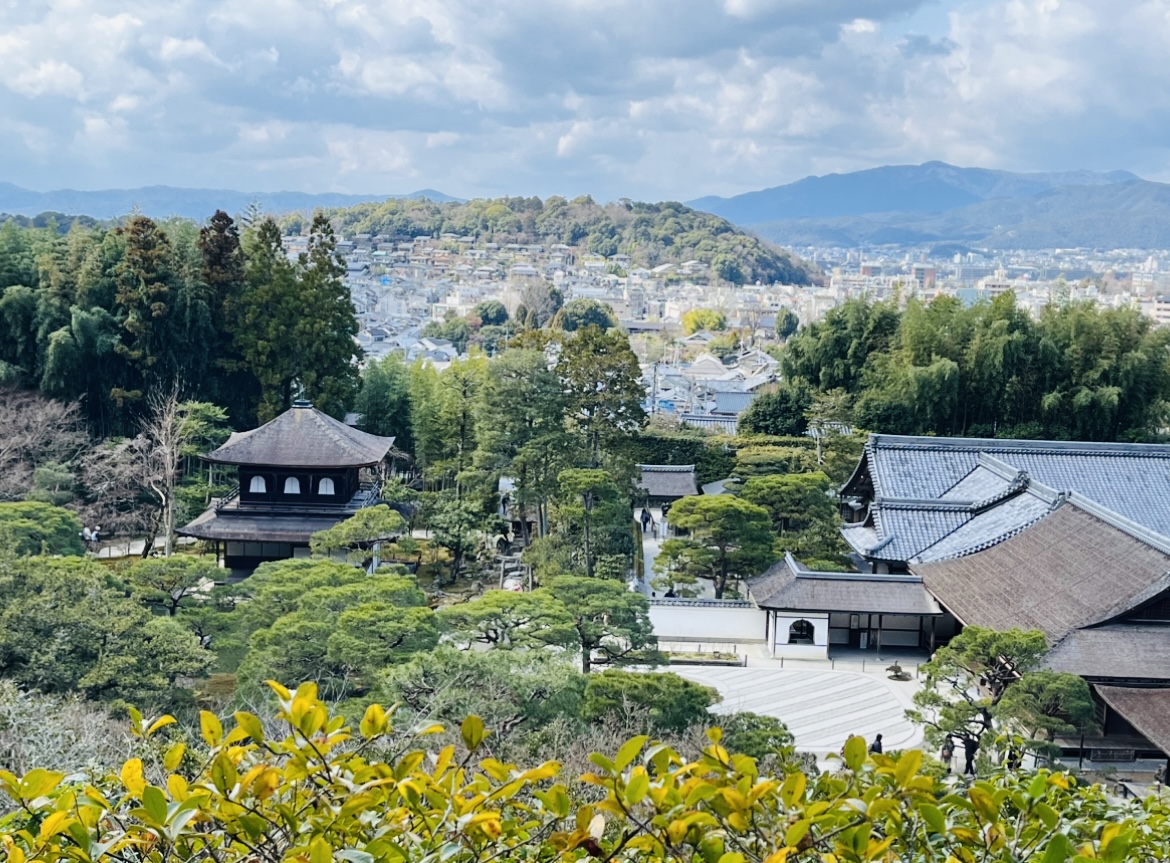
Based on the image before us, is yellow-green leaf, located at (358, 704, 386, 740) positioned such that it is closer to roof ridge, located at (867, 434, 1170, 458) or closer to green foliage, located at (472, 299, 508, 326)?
roof ridge, located at (867, 434, 1170, 458)

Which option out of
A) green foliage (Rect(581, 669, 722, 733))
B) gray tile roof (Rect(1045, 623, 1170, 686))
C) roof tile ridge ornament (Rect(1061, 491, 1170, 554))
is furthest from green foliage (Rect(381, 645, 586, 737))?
roof tile ridge ornament (Rect(1061, 491, 1170, 554))

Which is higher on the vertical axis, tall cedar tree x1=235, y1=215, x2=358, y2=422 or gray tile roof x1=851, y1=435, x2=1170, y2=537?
A: tall cedar tree x1=235, y1=215, x2=358, y2=422

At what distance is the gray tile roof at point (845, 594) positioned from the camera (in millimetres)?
16312

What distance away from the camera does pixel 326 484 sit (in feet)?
66.5

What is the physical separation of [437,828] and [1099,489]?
1990cm

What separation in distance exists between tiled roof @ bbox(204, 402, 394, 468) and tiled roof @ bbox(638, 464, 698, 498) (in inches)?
344

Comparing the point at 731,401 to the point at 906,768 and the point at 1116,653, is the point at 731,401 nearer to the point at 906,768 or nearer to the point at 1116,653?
the point at 1116,653

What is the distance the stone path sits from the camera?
13.6 meters

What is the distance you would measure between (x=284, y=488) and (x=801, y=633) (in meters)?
10.1

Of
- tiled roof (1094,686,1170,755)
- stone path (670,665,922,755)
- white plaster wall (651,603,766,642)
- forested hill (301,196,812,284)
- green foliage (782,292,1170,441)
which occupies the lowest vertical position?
stone path (670,665,922,755)

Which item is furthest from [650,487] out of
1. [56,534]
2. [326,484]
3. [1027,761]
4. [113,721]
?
[113,721]

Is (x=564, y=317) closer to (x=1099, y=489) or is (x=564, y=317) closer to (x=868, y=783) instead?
(x=1099, y=489)

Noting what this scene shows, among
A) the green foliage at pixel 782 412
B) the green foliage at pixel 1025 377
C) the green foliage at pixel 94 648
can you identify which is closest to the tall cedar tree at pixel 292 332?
the green foliage at pixel 782 412

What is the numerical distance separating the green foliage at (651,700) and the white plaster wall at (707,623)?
21.8ft
